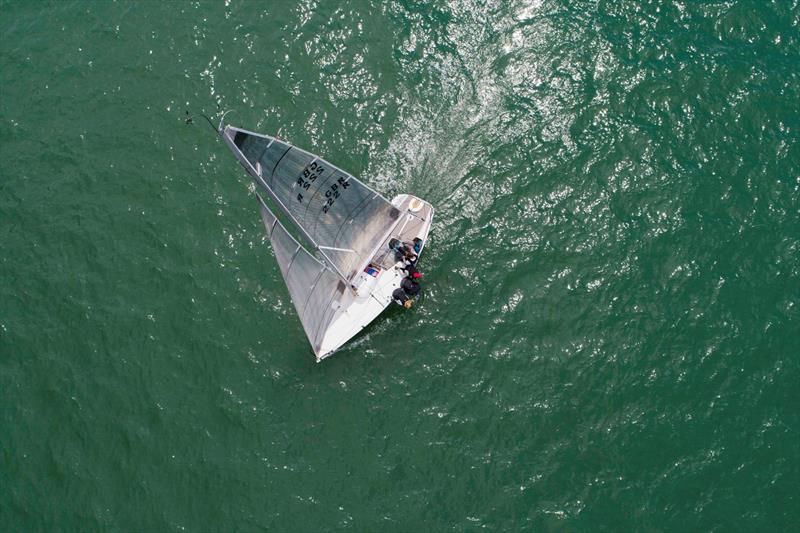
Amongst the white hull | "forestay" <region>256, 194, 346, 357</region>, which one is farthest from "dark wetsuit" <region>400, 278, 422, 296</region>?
"forestay" <region>256, 194, 346, 357</region>

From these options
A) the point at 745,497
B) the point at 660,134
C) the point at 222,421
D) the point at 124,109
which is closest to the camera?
the point at 745,497

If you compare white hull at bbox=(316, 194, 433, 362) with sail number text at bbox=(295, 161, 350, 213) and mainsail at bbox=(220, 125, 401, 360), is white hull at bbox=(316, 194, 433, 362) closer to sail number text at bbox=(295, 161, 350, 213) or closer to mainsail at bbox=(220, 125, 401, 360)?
→ mainsail at bbox=(220, 125, 401, 360)

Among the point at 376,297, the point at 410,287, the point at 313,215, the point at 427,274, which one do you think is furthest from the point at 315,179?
the point at 427,274

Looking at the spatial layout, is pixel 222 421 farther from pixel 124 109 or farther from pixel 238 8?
pixel 238 8

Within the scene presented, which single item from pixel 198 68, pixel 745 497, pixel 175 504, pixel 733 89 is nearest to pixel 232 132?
pixel 198 68

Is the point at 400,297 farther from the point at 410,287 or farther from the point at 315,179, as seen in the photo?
the point at 315,179
